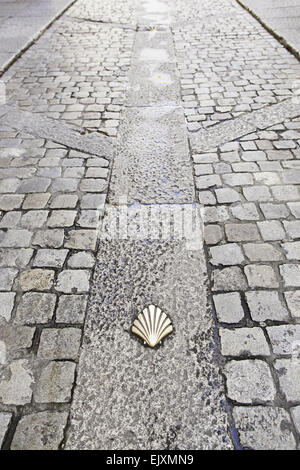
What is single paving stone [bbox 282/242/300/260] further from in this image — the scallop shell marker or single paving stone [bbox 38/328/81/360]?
single paving stone [bbox 38/328/81/360]

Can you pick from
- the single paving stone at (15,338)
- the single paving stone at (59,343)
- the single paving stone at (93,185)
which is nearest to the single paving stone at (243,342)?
the single paving stone at (59,343)

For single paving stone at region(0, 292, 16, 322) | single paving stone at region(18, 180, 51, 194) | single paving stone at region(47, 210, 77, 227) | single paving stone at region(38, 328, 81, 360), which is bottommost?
single paving stone at region(38, 328, 81, 360)

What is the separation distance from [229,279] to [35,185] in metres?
2.11

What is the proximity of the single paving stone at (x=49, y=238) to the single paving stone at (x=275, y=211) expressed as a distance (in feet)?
5.82

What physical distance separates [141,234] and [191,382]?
1.25 meters

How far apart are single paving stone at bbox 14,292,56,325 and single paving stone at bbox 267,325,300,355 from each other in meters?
1.43

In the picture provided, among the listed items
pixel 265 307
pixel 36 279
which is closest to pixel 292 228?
pixel 265 307

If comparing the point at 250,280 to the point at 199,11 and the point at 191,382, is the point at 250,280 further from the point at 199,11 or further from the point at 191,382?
the point at 199,11

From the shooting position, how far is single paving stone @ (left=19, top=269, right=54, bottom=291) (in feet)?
7.59

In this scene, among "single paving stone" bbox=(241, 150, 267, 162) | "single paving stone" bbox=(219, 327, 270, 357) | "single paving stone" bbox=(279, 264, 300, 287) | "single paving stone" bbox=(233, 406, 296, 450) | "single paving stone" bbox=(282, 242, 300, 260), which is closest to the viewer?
"single paving stone" bbox=(233, 406, 296, 450)

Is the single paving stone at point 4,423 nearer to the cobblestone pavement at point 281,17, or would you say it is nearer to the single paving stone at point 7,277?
the single paving stone at point 7,277

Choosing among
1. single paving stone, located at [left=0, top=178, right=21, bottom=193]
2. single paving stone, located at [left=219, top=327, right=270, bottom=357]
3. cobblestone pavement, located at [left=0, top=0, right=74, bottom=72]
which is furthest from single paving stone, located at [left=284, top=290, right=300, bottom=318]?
cobblestone pavement, located at [left=0, top=0, right=74, bottom=72]

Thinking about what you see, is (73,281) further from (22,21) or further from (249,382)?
(22,21)

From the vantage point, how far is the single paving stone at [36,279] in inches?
91.1
